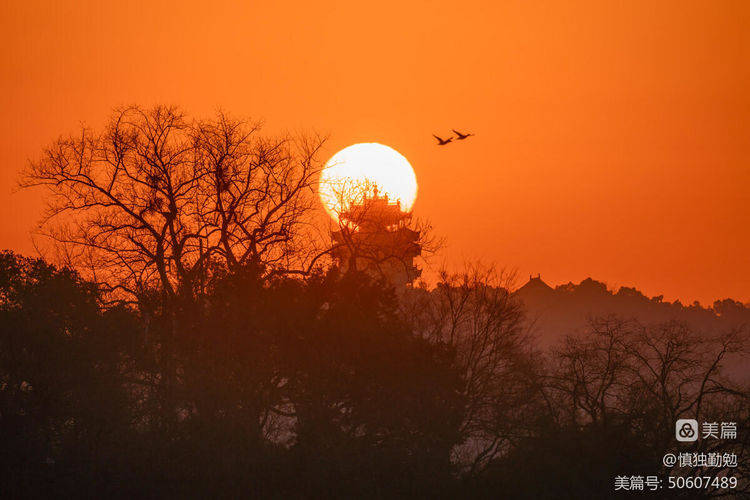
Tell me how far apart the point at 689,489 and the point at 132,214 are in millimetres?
17929

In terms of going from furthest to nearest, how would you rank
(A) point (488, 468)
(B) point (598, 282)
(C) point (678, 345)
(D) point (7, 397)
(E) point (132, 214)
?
1. (B) point (598, 282)
2. (C) point (678, 345)
3. (E) point (132, 214)
4. (A) point (488, 468)
5. (D) point (7, 397)

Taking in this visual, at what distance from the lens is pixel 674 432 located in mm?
28703

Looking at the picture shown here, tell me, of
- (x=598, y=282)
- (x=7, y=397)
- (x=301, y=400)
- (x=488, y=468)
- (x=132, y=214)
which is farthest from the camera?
(x=598, y=282)

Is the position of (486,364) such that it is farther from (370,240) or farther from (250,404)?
(250,404)

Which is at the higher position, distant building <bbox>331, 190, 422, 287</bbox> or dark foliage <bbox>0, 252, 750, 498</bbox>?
distant building <bbox>331, 190, 422, 287</bbox>

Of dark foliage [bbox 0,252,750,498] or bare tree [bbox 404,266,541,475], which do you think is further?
bare tree [bbox 404,266,541,475]

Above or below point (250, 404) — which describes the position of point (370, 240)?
above

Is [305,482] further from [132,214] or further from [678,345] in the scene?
[678,345]

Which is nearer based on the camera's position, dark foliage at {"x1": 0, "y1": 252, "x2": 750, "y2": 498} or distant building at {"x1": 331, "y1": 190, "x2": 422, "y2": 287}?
dark foliage at {"x1": 0, "y1": 252, "x2": 750, "y2": 498}

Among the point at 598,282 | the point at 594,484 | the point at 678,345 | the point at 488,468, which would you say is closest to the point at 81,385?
the point at 488,468

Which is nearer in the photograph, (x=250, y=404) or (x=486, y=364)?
(x=250, y=404)

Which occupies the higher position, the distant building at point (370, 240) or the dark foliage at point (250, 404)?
the distant building at point (370, 240)

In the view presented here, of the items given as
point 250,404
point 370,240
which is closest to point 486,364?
point 370,240

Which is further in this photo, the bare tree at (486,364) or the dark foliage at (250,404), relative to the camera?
the bare tree at (486,364)
